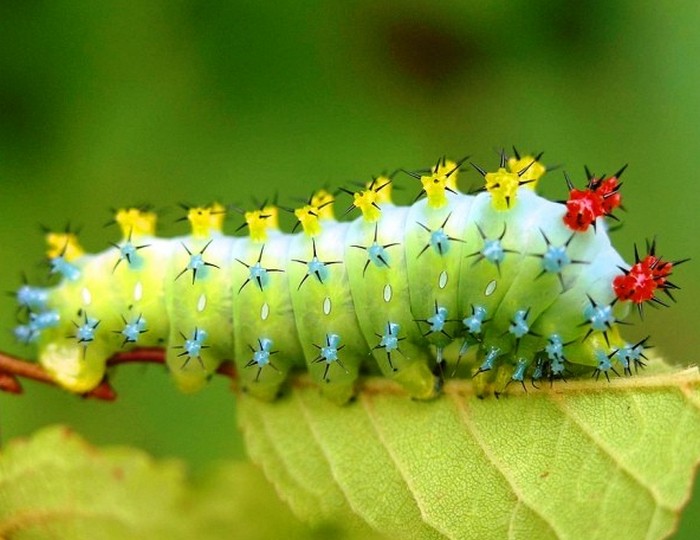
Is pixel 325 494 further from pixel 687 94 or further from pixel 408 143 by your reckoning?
pixel 687 94

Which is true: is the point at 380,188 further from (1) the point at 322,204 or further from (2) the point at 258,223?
(2) the point at 258,223

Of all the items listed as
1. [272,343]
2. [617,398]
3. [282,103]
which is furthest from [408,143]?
[617,398]

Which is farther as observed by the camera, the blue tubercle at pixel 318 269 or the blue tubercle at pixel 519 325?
the blue tubercle at pixel 318 269

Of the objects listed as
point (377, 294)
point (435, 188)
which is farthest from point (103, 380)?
point (435, 188)

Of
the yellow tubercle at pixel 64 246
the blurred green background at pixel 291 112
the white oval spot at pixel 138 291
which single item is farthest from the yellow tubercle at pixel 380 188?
the blurred green background at pixel 291 112

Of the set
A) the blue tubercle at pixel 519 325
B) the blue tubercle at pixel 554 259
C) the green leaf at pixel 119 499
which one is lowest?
the green leaf at pixel 119 499

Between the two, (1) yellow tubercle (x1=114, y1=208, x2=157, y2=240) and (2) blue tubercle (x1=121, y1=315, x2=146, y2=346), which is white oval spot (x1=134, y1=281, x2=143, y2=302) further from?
(1) yellow tubercle (x1=114, y1=208, x2=157, y2=240)

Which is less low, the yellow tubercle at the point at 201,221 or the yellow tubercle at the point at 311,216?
the yellow tubercle at the point at 311,216

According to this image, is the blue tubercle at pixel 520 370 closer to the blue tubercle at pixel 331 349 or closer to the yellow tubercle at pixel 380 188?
the blue tubercle at pixel 331 349

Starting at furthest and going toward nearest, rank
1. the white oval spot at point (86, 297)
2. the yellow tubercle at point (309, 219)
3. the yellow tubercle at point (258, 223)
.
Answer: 1. the white oval spot at point (86, 297)
2. the yellow tubercle at point (258, 223)
3. the yellow tubercle at point (309, 219)
